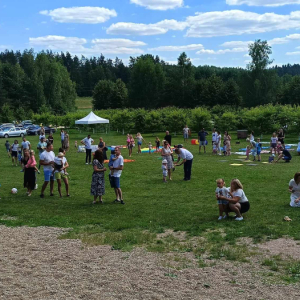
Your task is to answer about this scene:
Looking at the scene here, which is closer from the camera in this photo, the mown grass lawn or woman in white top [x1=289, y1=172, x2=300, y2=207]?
the mown grass lawn

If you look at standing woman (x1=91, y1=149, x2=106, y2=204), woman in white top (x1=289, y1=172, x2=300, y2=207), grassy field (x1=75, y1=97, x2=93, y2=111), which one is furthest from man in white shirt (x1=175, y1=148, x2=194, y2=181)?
grassy field (x1=75, y1=97, x2=93, y2=111)

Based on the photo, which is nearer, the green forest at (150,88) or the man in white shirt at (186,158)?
the man in white shirt at (186,158)

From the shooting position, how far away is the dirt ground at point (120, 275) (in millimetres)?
5789

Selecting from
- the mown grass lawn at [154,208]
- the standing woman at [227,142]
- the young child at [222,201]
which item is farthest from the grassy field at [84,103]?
the young child at [222,201]

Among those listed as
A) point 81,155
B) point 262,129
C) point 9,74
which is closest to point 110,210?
point 81,155

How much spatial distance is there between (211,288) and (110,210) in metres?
5.79

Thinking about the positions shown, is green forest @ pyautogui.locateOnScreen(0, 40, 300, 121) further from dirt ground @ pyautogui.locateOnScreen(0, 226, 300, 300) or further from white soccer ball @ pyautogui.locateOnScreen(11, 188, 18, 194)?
dirt ground @ pyautogui.locateOnScreen(0, 226, 300, 300)

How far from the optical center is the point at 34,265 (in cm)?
712

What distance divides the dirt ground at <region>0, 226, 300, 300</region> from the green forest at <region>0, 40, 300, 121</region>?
200 ft

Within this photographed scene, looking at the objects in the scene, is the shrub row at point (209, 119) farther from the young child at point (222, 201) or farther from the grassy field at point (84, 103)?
the grassy field at point (84, 103)

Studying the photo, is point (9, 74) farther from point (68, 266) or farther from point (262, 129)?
point (68, 266)

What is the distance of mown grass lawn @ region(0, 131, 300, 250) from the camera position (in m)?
9.00

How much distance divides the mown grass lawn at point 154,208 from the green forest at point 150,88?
53.1 meters

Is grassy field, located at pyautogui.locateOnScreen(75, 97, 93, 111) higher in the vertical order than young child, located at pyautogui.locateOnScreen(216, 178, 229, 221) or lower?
higher
